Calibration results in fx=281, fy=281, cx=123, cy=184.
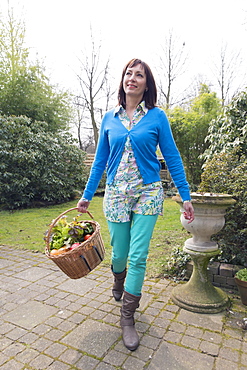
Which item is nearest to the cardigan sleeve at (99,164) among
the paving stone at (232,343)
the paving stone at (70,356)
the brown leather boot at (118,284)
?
the brown leather boot at (118,284)

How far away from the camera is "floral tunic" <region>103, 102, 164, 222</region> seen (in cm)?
206

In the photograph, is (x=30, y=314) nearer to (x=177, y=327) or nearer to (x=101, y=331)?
(x=101, y=331)

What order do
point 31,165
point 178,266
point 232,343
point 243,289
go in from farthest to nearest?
point 31,165 → point 178,266 → point 243,289 → point 232,343

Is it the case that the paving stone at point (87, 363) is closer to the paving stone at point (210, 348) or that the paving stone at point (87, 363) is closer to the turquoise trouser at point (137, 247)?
the turquoise trouser at point (137, 247)

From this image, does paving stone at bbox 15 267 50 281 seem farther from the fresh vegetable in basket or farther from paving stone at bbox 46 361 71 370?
paving stone at bbox 46 361 71 370

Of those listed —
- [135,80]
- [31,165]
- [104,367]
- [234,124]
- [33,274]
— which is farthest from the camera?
[31,165]

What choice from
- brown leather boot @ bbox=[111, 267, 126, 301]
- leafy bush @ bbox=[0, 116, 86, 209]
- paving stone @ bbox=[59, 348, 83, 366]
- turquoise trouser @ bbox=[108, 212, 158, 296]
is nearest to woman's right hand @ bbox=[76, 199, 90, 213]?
turquoise trouser @ bbox=[108, 212, 158, 296]

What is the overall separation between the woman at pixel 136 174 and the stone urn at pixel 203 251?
381 mm

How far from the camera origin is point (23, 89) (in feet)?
30.6

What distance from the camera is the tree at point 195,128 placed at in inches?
397

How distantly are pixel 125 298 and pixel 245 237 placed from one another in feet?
5.28

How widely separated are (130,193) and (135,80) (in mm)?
845

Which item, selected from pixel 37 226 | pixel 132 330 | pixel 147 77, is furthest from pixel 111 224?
pixel 37 226

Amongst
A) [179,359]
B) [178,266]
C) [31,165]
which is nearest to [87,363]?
[179,359]
